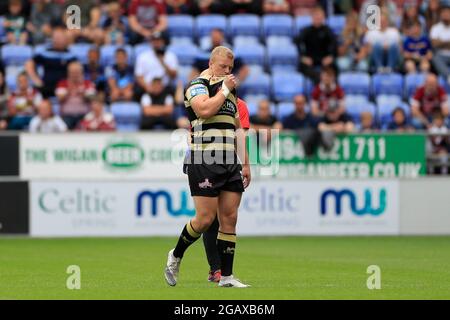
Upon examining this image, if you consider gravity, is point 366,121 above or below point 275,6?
below

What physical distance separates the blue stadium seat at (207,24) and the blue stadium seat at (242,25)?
0.66ft

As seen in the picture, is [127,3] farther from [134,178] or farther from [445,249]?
[445,249]

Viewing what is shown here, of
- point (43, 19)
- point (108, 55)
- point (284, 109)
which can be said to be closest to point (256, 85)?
point (284, 109)

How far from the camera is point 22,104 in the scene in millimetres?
22516

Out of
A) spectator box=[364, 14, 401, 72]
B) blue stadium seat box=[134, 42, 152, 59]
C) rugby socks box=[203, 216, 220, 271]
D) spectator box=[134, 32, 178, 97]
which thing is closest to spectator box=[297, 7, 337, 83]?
spectator box=[364, 14, 401, 72]

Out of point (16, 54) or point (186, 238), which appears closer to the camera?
point (186, 238)

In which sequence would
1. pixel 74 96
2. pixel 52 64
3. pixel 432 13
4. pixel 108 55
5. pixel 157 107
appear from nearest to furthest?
pixel 157 107
pixel 74 96
pixel 52 64
pixel 108 55
pixel 432 13

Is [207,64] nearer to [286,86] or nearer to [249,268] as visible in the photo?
[286,86]

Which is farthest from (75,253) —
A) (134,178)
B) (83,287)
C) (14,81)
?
(14,81)

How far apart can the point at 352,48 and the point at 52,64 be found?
6.73 meters

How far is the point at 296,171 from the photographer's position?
21734 mm

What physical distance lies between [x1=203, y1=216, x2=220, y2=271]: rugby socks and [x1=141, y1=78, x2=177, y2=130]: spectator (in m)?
9.21

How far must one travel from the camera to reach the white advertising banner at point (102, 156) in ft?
69.5

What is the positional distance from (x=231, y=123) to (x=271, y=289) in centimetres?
176
